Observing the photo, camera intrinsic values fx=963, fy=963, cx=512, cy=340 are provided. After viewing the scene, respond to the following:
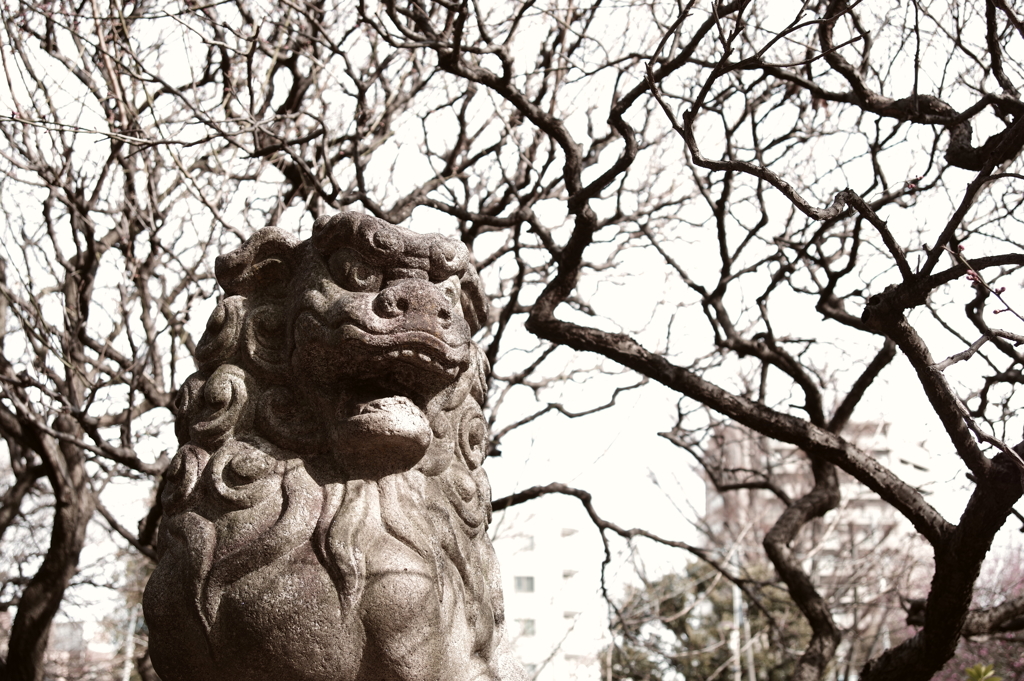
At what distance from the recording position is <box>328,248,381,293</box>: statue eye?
2.65 m

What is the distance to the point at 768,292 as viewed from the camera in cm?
538

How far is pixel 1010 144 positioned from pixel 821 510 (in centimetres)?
322

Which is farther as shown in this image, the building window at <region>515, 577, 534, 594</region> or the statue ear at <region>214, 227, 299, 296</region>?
the building window at <region>515, 577, 534, 594</region>

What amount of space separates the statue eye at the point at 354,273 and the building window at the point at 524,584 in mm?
22223

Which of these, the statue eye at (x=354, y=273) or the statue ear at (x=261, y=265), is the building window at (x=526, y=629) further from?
the statue eye at (x=354, y=273)

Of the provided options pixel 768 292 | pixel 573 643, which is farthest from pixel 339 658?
pixel 573 643

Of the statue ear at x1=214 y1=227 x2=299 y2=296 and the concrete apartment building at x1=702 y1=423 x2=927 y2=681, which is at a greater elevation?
the concrete apartment building at x1=702 y1=423 x2=927 y2=681

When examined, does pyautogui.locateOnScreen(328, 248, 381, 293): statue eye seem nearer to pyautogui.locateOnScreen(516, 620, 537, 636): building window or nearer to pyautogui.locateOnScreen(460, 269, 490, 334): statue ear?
pyautogui.locateOnScreen(460, 269, 490, 334): statue ear

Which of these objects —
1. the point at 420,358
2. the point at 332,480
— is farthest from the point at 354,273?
the point at 332,480

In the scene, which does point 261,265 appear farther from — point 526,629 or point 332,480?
point 526,629

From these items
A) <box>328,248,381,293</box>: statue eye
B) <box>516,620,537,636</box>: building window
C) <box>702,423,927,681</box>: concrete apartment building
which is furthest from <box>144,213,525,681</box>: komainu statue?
<box>516,620,537,636</box>: building window

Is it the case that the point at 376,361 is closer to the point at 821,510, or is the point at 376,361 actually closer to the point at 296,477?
the point at 296,477

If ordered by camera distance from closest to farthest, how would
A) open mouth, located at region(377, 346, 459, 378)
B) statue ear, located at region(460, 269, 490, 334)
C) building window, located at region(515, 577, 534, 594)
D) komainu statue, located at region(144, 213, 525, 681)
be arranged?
komainu statue, located at region(144, 213, 525, 681) → open mouth, located at region(377, 346, 459, 378) → statue ear, located at region(460, 269, 490, 334) → building window, located at region(515, 577, 534, 594)

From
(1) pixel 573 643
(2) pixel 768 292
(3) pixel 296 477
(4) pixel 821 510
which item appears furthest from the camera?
Result: (1) pixel 573 643
